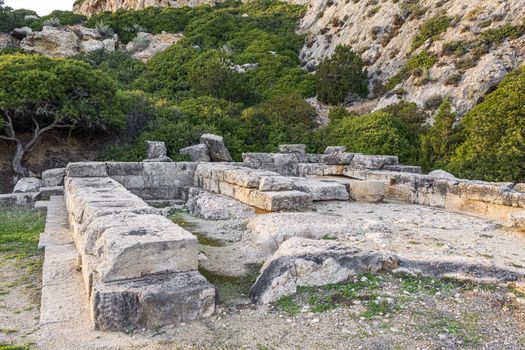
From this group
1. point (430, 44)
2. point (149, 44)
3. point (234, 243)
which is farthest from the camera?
point (149, 44)

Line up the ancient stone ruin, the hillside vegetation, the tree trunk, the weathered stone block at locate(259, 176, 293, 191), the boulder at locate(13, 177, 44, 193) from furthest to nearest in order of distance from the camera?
the hillside vegetation
the tree trunk
the boulder at locate(13, 177, 44, 193)
the weathered stone block at locate(259, 176, 293, 191)
the ancient stone ruin

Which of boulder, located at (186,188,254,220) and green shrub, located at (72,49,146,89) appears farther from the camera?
green shrub, located at (72,49,146,89)

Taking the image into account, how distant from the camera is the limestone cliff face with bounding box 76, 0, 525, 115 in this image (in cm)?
2092

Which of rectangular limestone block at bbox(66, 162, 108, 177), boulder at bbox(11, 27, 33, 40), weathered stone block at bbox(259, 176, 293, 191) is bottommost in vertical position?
rectangular limestone block at bbox(66, 162, 108, 177)

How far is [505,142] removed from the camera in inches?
493

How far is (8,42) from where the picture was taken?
28.4 meters

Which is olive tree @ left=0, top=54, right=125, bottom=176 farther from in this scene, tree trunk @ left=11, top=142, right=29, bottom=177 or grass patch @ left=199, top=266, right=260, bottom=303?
grass patch @ left=199, top=266, right=260, bottom=303

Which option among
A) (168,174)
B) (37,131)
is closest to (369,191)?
(168,174)

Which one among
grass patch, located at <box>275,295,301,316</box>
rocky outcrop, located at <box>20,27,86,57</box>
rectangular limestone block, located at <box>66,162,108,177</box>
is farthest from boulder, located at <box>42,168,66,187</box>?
rocky outcrop, located at <box>20,27,86,57</box>

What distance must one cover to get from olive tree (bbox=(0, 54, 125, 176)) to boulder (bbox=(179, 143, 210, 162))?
2.52 meters

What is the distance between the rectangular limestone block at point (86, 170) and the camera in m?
8.73

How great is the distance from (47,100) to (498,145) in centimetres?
1402

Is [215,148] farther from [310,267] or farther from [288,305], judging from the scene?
[288,305]

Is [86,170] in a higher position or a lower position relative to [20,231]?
higher
